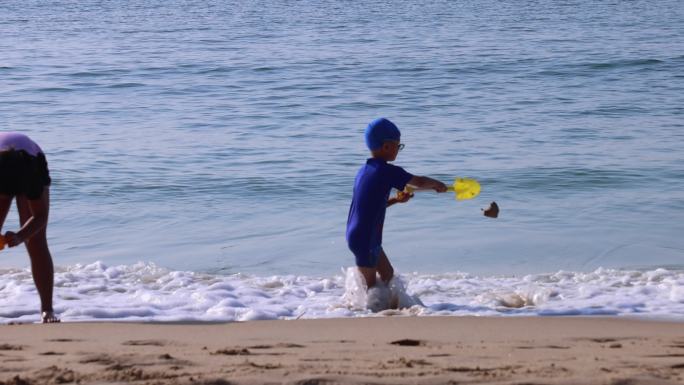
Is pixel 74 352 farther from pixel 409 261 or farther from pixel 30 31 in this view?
pixel 30 31

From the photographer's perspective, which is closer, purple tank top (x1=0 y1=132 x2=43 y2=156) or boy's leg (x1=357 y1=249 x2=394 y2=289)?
purple tank top (x1=0 y1=132 x2=43 y2=156)

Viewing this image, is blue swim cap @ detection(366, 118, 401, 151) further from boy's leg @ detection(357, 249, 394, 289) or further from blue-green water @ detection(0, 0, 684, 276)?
blue-green water @ detection(0, 0, 684, 276)

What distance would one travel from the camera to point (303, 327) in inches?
229

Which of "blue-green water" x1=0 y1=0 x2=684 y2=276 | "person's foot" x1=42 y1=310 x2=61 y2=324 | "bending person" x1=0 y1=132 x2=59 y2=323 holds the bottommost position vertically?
"blue-green water" x1=0 y1=0 x2=684 y2=276

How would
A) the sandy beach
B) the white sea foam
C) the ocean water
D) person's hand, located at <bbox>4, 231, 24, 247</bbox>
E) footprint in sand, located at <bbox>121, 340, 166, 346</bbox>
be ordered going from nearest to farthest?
the sandy beach < footprint in sand, located at <bbox>121, 340, 166, 346</bbox> < person's hand, located at <bbox>4, 231, 24, 247</bbox> < the white sea foam < the ocean water

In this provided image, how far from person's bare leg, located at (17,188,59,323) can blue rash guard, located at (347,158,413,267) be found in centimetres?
178

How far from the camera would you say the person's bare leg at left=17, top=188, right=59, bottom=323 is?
5836mm

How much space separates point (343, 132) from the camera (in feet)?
48.9

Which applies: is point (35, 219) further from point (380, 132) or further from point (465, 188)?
point (465, 188)

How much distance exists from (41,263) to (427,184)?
2238 mm

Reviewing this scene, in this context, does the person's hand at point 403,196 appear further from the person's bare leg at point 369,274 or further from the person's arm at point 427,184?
the person's bare leg at point 369,274

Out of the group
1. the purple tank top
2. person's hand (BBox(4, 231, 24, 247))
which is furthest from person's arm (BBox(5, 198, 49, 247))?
the purple tank top

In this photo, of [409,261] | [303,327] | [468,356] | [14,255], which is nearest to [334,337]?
[303,327]

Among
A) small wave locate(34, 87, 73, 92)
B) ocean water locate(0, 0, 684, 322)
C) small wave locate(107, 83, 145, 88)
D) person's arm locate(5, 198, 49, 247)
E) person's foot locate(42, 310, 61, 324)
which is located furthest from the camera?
small wave locate(107, 83, 145, 88)
